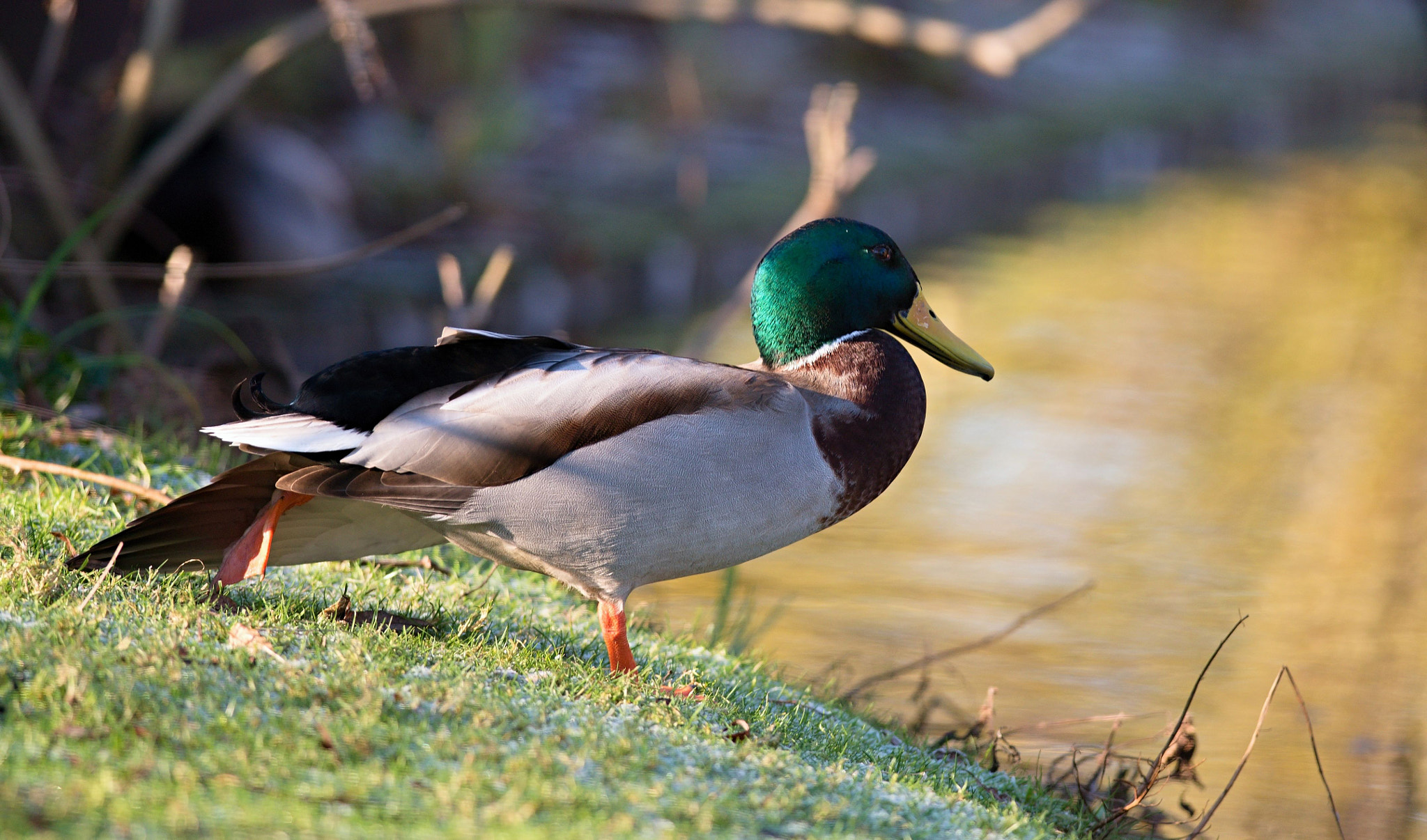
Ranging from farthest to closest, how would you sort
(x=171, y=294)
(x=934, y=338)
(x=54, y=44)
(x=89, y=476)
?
(x=54, y=44) → (x=171, y=294) → (x=89, y=476) → (x=934, y=338)

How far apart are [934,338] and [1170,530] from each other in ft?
10.0

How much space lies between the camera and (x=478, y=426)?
9.70 ft

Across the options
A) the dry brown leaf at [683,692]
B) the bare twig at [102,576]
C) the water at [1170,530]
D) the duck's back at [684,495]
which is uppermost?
the duck's back at [684,495]

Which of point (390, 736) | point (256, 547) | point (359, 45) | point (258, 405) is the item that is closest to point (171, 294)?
point (359, 45)

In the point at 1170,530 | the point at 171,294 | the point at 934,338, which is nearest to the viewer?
the point at 934,338

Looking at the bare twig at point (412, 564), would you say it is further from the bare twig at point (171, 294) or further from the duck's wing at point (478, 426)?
the bare twig at point (171, 294)

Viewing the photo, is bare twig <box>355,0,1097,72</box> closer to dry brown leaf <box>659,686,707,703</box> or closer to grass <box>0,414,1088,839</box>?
grass <box>0,414,1088,839</box>

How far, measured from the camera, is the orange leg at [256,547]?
3006mm

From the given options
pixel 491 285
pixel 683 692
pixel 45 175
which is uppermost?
pixel 45 175

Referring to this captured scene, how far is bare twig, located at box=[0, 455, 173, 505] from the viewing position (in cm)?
363

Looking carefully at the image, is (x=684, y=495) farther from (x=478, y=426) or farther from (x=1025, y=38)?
(x=1025, y=38)

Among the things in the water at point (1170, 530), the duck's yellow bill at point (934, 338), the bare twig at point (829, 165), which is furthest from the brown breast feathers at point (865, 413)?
the bare twig at point (829, 165)

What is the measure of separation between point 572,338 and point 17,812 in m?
6.73

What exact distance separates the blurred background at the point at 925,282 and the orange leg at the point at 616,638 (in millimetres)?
992
